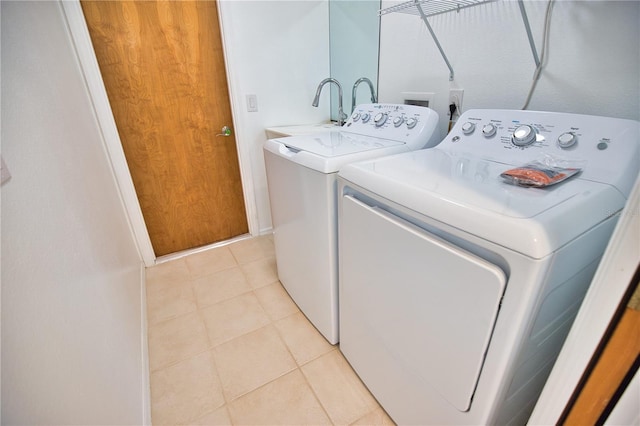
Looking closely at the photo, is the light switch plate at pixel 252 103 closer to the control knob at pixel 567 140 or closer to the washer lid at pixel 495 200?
the washer lid at pixel 495 200

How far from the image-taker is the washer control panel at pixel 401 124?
131 cm

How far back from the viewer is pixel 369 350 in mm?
1125

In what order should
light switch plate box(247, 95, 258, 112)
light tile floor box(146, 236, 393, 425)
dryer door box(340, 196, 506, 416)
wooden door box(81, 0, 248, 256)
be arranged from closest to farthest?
dryer door box(340, 196, 506, 416)
light tile floor box(146, 236, 393, 425)
wooden door box(81, 0, 248, 256)
light switch plate box(247, 95, 258, 112)

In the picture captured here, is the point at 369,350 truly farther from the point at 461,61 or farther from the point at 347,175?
the point at 461,61

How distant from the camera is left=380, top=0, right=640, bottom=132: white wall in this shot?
93 centimetres

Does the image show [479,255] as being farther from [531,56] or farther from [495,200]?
[531,56]

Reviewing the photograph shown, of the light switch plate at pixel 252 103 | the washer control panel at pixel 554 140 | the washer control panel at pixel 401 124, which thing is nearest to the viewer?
the washer control panel at pixel 554 140

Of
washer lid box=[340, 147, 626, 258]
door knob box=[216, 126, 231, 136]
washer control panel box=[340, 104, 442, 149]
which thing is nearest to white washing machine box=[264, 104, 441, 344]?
washer control panel box=[340, 104, 442, 149]

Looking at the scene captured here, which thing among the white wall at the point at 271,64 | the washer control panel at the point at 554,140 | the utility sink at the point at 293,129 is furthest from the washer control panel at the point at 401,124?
the white wall at the point at 271,64

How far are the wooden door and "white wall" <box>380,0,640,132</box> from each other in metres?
1.30

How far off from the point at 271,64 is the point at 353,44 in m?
0.63

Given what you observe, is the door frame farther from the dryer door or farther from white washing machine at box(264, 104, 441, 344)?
the dryer door

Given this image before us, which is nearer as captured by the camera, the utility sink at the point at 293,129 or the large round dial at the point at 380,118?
the large round dial at the point at 380,118

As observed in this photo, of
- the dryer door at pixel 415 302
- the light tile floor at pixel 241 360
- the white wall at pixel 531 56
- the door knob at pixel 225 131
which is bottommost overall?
the light tile floor at pixel 241 360
